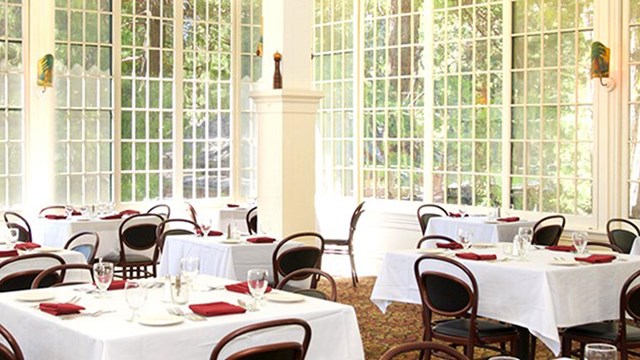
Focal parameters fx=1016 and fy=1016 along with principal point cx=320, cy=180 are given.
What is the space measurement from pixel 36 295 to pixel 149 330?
1132 millimetres

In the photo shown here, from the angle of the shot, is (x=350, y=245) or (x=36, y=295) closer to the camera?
(x=36, y=295)

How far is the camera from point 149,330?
14.3ft

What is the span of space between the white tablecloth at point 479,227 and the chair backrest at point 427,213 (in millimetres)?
374

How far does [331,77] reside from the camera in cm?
1394

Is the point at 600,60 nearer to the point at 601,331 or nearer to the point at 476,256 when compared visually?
the point at 476,256

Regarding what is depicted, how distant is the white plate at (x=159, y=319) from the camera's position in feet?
14.6

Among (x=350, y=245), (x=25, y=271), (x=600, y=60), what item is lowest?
(x=350, y=245)

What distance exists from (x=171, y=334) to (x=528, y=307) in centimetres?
282

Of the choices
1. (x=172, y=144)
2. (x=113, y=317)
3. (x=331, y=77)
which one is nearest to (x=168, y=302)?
(x=113, y=317)

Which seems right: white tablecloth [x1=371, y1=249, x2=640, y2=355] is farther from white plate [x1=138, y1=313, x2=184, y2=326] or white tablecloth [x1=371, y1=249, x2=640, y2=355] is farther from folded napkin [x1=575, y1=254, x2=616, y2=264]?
white plate [x1=138, y1=313, x2=184, y2=326]

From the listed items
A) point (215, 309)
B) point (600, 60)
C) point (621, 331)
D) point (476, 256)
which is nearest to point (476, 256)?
point (476, 256)

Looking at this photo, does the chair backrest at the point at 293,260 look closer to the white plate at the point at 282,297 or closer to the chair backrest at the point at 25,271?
the chair backrest at the point at 25,271

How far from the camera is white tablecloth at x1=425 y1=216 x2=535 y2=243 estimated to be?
9969mm

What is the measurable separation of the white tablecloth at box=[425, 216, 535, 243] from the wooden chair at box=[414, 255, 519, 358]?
138 inches
